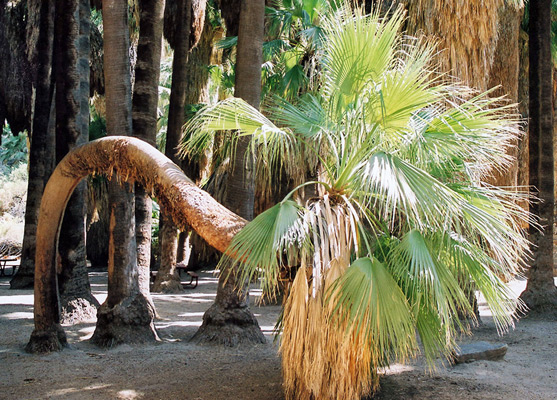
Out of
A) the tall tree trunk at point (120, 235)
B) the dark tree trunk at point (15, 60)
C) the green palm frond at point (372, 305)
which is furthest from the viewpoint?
the dark tree trunk at point (15, 60)

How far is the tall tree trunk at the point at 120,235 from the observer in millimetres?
7781

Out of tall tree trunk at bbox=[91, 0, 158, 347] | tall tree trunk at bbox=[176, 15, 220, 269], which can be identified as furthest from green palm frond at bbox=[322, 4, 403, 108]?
tall tree trunk at bbox=[176, 15, 220, 269]

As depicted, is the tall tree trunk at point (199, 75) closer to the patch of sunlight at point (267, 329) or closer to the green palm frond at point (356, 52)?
the patch of sunlight at point (267, 329)

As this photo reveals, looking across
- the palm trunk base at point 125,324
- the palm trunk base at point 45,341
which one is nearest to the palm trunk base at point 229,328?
the palm trunk base at point 125,324

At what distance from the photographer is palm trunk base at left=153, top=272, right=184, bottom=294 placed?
1371cm

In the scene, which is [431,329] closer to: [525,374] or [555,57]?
[525,374]

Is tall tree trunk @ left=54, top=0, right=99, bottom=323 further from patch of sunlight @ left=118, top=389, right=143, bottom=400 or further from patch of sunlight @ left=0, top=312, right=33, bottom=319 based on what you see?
patch of sunlight @ left=118, top=389, right=143, bottom=400

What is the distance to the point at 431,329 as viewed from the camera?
4.88 meters

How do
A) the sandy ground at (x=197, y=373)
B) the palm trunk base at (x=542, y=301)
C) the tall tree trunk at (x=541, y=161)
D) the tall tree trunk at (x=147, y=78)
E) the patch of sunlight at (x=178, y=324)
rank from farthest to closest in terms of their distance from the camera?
1. the tall tree trunk at (x=541, y=161)
2. the palm trunk base at (x=542, y=301)
3. the patch of sunlight at (x=178, y=324)
4. the tall tree trunk at (x=147, y=78)
5. the sandy ground at (x=197, y=373)

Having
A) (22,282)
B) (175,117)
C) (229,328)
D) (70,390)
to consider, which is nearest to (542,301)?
(229,328)

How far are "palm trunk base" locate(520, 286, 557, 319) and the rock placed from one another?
3.77 metres

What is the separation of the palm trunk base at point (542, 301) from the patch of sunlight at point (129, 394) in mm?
7877

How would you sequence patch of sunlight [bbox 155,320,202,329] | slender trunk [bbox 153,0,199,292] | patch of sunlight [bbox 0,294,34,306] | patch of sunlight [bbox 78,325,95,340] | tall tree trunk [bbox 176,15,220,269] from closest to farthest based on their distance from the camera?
1. patch of sunlight [bbox 78,325,95,340]
2. patch of sunlight [bbox 155,320,202,329]
3. patch of sunlight [bbox 0,294,34,306]
4. slender trunk [bbox 153,0,199,292]
5. tall tree trunk [bbox 176,15,220,269]

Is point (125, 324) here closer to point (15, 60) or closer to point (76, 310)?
point (76, 310)
